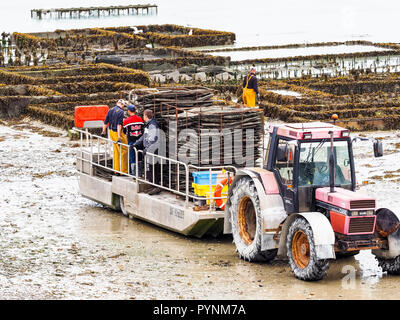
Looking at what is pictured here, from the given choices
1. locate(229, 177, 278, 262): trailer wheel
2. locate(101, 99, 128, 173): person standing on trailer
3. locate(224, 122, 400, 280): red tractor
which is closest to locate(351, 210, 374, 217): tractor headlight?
locate(224, 122, 400, 280): red tractor

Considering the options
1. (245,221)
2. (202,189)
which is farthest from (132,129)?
(245,221)

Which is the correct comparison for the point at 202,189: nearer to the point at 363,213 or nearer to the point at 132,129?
the point at 132,129

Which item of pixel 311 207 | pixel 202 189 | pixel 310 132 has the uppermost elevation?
pixel 310 132

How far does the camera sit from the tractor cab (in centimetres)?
1573

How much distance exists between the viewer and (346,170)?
16.0 m

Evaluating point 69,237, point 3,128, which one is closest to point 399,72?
point 3,128

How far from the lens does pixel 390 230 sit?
15570 millimetres

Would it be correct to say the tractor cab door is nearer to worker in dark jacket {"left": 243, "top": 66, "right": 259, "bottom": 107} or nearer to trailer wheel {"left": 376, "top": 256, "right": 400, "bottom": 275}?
trailer wheel {"left": 376, "top": 256, "right": 400, "bottom": 275}

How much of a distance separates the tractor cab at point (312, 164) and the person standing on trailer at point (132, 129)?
477cm

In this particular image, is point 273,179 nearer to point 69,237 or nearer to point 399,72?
point 69,237

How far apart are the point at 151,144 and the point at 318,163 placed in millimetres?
4477

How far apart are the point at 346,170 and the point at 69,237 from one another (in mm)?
5593

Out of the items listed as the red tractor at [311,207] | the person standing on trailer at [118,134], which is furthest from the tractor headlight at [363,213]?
the person standing on trailer at [118,134]

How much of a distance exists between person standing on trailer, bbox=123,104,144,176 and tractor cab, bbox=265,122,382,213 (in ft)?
15.6
